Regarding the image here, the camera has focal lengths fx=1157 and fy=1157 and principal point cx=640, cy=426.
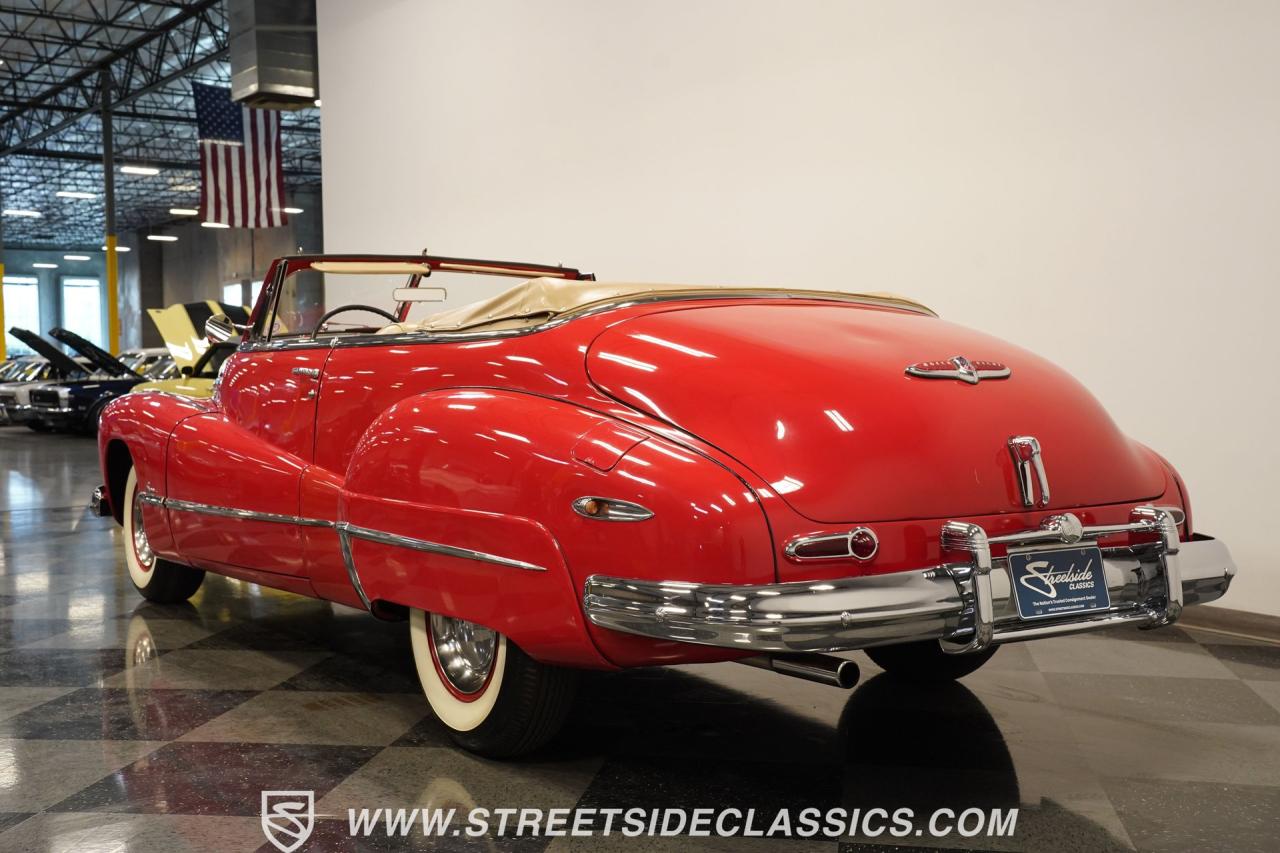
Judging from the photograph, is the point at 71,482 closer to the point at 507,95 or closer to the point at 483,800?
the point at 507,95

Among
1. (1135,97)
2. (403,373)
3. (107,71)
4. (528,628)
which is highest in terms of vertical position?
(107,71)

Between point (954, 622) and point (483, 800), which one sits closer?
point (954, 622)

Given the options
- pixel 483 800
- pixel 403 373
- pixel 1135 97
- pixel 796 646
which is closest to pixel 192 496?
pixel 403 373

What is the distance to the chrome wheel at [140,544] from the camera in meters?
5.00

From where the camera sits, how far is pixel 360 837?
101 inches

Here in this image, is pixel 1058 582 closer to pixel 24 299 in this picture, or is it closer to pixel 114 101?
pixel 114 101

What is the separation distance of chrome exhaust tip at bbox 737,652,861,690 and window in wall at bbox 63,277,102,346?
166ft

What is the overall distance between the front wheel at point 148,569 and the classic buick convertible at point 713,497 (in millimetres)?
1703

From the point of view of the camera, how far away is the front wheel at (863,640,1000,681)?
371 cm

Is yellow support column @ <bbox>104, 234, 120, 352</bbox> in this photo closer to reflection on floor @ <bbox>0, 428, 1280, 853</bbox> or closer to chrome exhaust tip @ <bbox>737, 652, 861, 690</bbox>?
reflection on floor @ <bbox>0, 428, 1280, 853</bbox>

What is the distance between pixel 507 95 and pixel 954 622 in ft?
21.1

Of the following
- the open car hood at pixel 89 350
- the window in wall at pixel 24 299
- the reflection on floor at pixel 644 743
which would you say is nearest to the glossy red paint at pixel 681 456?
the reflection on floor at pixel 644 743

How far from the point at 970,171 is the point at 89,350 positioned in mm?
10090

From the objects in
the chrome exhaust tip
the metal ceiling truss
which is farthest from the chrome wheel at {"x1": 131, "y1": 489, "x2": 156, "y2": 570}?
the metal ceiling truss
